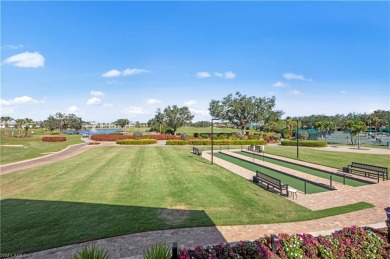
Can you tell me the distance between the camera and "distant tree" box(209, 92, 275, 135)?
178ft

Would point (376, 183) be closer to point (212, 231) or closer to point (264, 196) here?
point (264, 196)

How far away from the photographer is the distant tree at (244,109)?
54125 mm

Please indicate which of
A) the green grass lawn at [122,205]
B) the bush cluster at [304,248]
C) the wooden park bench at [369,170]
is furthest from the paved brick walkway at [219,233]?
the wooden park bench at [369,170]

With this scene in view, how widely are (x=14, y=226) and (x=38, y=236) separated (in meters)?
1.63

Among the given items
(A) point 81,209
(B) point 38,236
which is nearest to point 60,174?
(A) point 81,209

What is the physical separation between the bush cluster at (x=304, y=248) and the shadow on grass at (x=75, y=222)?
1456 millimetres

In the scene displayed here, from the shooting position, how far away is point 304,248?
234 inches

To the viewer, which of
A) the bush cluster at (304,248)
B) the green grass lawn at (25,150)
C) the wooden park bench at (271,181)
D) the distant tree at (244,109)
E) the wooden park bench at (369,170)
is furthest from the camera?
the distant tree at (244,109)

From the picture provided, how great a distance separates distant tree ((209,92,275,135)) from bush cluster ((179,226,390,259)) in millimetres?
47968

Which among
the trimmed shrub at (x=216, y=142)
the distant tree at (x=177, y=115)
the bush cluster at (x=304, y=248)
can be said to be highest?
the distant tree at (x=177, y=115)

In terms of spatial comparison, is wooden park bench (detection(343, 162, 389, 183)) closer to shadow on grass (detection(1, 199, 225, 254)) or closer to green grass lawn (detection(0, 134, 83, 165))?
shadow on grass (detection(1, 199, 225, 254))

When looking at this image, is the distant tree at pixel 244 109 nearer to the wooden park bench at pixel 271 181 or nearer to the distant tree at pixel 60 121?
the wooden park bench at pixel 271 181

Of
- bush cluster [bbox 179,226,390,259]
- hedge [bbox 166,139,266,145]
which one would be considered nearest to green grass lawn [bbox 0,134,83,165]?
hedge [bbox 166,139,266,145]

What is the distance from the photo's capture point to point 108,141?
42312 mm
